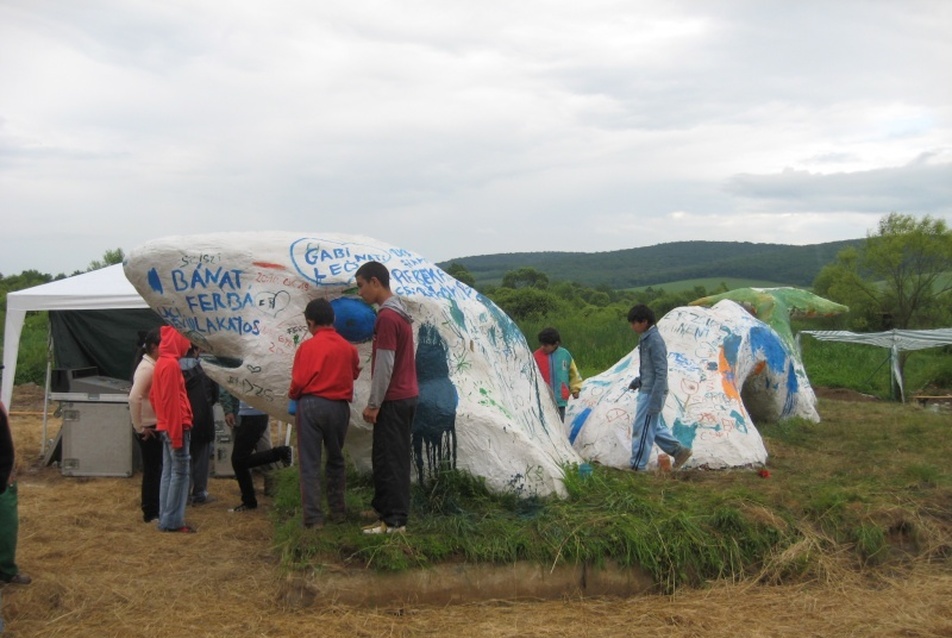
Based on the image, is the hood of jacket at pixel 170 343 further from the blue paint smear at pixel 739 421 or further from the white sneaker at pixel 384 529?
the blue paint smear at pixel 739 421

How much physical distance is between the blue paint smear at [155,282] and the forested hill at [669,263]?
53.8 m

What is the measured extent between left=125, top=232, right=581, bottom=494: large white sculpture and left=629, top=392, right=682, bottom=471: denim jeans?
6.15 ft

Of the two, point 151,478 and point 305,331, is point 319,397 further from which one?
point 151,478

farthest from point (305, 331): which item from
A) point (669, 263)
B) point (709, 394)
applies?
point (669, 263)

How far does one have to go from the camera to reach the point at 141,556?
21.7ft

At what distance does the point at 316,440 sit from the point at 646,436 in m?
3.80

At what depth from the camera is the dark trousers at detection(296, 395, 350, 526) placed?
573 centimetres

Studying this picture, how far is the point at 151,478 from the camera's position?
789 cm

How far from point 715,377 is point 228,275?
19.7 ft

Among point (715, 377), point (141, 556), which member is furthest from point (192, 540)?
point (715, 377)

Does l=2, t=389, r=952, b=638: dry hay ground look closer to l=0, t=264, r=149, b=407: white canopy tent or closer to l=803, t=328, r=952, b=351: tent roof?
l=0, t=264, r=149, b=407: white canopy tent

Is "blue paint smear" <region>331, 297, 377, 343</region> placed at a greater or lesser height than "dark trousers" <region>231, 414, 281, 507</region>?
greater

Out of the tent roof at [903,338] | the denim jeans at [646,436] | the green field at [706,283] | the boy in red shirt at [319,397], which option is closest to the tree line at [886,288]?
the tent roof at [903,338]

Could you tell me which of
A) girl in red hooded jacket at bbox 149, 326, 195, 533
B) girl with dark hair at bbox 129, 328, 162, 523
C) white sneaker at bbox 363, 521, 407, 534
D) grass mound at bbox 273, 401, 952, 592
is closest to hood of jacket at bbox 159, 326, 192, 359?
girl in red hooded jacket at bbox 149, 326, 195, 533
